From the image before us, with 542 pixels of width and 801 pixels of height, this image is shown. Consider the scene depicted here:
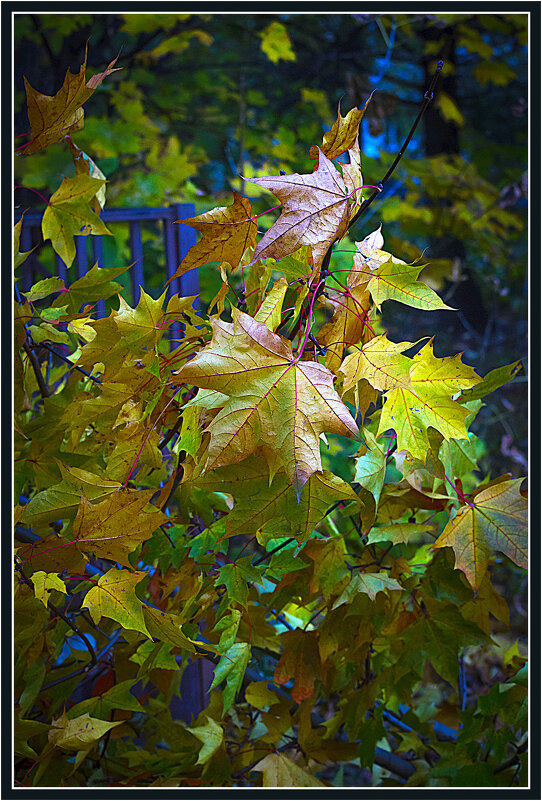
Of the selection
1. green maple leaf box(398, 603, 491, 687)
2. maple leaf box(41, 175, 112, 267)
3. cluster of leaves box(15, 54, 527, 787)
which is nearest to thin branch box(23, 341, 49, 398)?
cluster of leaves box(15, 54, 527, 787)

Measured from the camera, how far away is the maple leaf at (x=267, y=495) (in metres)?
0.55

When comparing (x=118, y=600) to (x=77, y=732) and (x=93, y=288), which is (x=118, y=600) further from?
(x=93, y=288)

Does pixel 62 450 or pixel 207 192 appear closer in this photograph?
pixel 62 450

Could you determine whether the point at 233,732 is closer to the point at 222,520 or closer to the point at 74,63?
the point at 222,520

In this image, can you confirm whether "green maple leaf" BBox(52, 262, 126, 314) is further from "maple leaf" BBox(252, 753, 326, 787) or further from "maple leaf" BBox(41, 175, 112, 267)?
"maple leaf" BBox(252, 753, 326, 787)

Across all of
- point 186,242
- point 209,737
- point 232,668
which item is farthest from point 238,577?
point 186,242

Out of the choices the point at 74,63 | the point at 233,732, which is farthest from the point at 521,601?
the point at 74,63

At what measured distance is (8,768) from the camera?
669 millimetres

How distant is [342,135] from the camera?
0.58 meters

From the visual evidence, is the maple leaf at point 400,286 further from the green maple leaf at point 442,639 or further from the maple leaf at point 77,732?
the maple leaf at point 77,732

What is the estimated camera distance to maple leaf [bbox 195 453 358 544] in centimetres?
55

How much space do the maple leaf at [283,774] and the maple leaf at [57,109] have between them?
29.7 inches

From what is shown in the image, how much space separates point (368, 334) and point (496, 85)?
247cm

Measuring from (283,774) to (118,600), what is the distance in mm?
381
